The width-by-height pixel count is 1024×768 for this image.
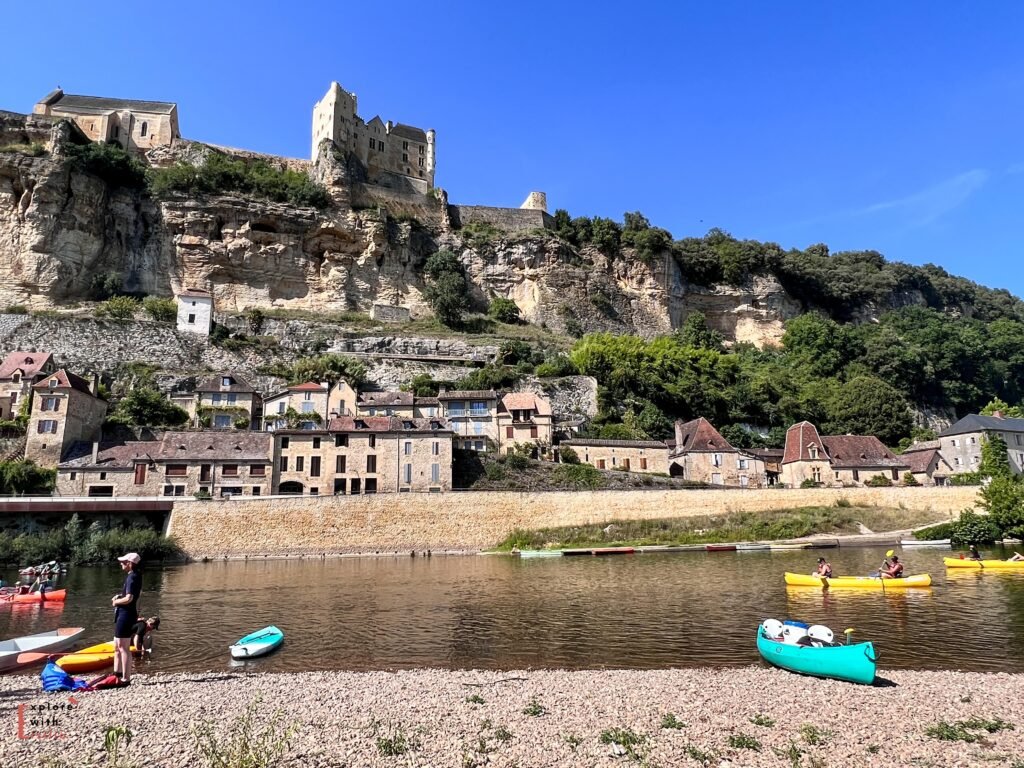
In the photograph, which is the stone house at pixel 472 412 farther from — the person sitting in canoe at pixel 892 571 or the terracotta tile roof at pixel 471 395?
the person sitting in canoe at pixel 892 571

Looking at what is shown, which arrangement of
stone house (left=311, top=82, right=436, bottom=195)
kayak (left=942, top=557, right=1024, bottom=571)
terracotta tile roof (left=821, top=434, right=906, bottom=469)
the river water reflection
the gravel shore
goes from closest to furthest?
the gravel shore, the river water reflection, kayak (left=942, top=557, right=1024, bottom=571), terracotta tile roof (left=821, top=434, right=906, bottom=469), stone house (left=311, top=82, right=436, bottom=195)

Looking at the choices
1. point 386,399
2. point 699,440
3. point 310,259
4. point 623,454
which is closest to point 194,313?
point 310,259

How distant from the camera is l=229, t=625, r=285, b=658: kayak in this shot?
42.4 feet

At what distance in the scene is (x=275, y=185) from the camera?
63.7 m

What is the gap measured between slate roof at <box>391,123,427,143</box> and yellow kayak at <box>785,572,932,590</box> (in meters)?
71.3

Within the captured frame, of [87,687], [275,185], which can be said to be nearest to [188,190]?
[275,185]

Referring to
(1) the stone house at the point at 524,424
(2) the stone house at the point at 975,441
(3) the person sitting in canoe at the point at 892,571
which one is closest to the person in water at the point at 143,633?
(3) the person sitting in canoe at the point at 892,571

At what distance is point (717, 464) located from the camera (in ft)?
144

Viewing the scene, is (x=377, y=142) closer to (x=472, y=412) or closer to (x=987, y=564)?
(x=472, y=412)

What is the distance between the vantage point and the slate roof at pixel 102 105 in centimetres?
6372

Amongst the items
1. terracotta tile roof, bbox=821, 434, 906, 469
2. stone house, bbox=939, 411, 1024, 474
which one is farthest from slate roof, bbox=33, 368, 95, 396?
stone house, bbox=939, 411, 1024, 474

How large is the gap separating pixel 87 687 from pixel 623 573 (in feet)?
58.2

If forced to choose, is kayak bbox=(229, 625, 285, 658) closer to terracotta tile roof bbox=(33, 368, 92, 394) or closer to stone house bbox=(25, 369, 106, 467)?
stone house bbox=(25, 369, 106, 467)

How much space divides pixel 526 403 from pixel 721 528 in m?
15.9
